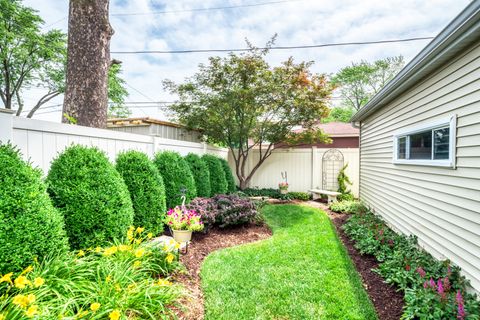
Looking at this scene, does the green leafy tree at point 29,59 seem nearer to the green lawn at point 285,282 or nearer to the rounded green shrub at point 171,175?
the rounded green shrub at point 171,175

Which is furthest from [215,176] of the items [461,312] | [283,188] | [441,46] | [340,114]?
[340,114]

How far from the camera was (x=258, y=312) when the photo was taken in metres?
2.35

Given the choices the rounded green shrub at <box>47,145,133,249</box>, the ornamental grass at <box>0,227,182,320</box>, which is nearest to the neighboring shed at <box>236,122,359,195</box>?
the rounded green shrub at <box>47,145,133,249</box>

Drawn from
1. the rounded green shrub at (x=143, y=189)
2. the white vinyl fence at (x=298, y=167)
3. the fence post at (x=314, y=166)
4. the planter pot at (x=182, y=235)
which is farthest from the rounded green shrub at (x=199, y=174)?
the fence post at (x=314, y=166)

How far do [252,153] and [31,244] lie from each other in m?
8.07

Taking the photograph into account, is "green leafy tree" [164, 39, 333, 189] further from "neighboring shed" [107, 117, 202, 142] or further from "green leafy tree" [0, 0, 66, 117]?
"green leafy tree" [0, 0, 66, 117]

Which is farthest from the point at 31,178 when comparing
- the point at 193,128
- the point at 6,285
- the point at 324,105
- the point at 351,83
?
the point at 351,83

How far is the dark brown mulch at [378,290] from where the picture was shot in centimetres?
244

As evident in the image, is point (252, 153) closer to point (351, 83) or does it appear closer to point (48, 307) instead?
point (48, 307)

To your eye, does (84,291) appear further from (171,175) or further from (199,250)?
(171,175)

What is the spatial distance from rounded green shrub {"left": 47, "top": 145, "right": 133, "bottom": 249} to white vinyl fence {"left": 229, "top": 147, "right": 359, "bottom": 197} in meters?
7.07

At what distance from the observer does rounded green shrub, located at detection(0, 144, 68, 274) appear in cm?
191

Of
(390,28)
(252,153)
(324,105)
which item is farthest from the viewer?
(252,153)

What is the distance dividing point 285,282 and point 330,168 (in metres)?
6.93
